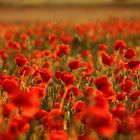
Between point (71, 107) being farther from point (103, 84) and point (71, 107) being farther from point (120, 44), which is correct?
point (120, 44)

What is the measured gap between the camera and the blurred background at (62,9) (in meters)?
21.5

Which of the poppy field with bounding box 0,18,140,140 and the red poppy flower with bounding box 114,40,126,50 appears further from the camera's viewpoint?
the red poppy flower with bounding box 114,40,126,50

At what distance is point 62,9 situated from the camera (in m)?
24.5

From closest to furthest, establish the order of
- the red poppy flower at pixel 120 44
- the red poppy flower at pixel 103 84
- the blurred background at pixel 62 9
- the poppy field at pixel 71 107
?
1. the poppy field at pixel 71 107
2. the red poppy flower at pixel 103 84
3. the red poppy flower at pixel 120 44
4. the blurred background at pixel 62 9

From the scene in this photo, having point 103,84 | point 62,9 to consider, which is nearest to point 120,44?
point 103,84

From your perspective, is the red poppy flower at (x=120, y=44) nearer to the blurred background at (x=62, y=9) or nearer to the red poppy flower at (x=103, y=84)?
the red poppy flower at (x=103, y=84)

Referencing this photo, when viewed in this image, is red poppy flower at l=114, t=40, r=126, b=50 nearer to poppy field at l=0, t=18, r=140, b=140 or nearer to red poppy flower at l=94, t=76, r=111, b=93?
poppy field at l=0, t=18, r=140, b=140

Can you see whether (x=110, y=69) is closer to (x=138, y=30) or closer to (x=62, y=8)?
(x=138, y=30)

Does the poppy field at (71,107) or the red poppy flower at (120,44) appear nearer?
the poppy field at (71,107)

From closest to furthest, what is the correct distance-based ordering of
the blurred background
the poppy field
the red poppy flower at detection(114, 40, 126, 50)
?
1. the poppy field
2. the red poppy flower at detection(114, 40, 126, 50)
3. the blurred background

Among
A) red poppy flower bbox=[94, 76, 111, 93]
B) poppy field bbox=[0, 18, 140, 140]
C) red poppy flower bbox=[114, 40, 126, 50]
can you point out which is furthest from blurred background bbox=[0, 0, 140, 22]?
red poppy flower bbox=[94, 76, 111, 93]

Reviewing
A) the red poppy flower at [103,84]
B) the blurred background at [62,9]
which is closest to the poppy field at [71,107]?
the red poppy flower at [103,84]

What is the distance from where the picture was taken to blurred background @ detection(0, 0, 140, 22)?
21.5 m

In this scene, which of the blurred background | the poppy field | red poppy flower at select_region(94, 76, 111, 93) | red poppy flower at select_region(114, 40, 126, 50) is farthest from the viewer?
the blurred background
